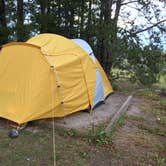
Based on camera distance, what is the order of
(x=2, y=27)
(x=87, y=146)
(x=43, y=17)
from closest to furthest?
(x=87, y=146) < (x=2, y=27) < (x=43, y=17)

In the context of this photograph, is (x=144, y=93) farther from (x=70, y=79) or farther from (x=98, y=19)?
(x=70, y=79)

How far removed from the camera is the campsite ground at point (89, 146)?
3441mm

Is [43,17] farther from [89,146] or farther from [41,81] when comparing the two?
[89,146]

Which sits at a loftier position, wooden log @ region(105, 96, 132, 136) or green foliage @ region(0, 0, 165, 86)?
green foliage @ region(0, 0, 165, 86)

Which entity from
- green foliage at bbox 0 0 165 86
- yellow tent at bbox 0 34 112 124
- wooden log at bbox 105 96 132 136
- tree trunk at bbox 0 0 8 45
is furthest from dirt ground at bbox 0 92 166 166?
tree trunk at bbox 0 0 8 45

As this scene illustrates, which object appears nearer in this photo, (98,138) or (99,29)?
Answer: (98,138)

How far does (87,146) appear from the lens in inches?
153

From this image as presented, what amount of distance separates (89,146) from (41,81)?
1493 mm

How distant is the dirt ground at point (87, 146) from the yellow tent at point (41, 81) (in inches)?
11.9

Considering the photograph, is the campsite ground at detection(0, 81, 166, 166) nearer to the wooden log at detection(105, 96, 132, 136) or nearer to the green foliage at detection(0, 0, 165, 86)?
the wooden log at detection(105, 96, 132, 136)

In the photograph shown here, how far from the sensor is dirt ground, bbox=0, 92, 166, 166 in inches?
135

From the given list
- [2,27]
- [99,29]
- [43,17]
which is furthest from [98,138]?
[2,27]

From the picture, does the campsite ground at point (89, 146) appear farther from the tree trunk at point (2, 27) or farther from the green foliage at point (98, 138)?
the tree trunk at point (2, 27)

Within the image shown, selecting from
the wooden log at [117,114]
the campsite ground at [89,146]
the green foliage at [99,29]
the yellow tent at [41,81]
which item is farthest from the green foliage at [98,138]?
the green foliage at [99,29]
